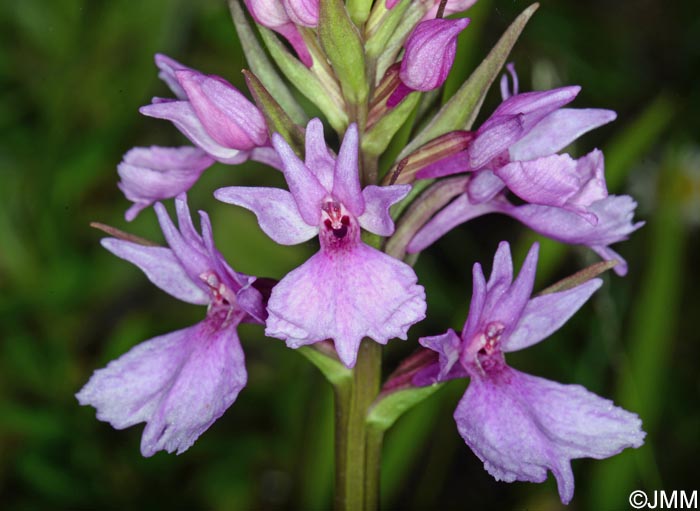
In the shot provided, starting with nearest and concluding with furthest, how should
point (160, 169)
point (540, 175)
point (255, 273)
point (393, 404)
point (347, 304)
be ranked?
point (347, 304) → point (540, 175) → point (393, 404) → point (160, 169) → point (255, 273)

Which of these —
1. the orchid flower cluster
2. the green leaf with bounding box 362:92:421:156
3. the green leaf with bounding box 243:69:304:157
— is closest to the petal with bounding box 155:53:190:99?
the orchid flower cluster

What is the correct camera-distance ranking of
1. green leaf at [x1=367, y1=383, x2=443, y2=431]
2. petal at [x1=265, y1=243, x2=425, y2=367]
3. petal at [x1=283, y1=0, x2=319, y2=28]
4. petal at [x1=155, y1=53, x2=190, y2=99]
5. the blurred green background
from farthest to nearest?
the blurred green background, petal at [x1=155, y1=53, x2=190, y2=99], green leaf at [x1=367, y1=383, x2=443, y2=431], petal at [x1=283, y1=0, x2=319, y2=28], petal at [x1=265, y1=243, x2=425, y2=367]

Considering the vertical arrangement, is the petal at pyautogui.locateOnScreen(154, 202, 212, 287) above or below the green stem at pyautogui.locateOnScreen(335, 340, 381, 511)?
above

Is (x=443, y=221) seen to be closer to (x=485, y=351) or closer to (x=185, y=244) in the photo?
(x=485, y=351)

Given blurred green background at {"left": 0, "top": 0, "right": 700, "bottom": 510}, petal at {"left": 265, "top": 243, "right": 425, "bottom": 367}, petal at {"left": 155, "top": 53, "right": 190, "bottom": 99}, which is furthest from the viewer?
blurred green background at {"left": 0, "top": 0, "right": 700, "bottom": 510}

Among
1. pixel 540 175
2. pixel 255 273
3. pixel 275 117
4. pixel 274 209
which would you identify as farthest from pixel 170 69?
pixel 255 273

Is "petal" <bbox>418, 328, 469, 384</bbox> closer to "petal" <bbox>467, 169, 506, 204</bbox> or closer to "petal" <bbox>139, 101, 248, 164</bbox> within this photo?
"petal" <bbox>467, 169, 506, 204</bbox>


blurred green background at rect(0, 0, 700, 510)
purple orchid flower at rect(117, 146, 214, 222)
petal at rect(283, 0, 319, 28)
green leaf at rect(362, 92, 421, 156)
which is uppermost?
petal at rect(283, 0, 319, 28)
